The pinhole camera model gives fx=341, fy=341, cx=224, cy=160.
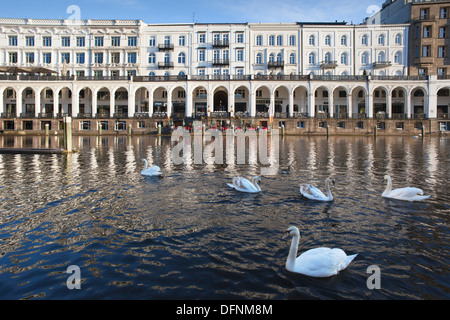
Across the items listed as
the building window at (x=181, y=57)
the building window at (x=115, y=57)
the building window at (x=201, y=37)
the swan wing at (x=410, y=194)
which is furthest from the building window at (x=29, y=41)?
the swan wing at (x=410, y=194)

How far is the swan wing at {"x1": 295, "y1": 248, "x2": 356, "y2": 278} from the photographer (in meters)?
5.71

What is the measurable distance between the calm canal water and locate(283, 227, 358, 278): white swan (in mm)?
131

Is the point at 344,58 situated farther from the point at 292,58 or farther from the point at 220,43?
the point at 220,43

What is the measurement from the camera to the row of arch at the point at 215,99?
198 feet

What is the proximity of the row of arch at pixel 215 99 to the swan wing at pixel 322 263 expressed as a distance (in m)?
54.2

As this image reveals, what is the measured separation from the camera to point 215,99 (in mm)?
66375

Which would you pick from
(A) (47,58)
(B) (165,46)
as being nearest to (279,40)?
(B) (165,46)

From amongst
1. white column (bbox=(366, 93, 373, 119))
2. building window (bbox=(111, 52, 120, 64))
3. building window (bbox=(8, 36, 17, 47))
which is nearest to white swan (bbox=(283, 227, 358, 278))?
white column (bbox=(366, 93, 373, 119))

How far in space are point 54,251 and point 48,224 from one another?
188cm

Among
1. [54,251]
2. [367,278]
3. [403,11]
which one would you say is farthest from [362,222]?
[403,11]

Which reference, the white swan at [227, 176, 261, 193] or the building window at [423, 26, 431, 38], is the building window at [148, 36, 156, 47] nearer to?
the building window at [423, 26, 431, 38]

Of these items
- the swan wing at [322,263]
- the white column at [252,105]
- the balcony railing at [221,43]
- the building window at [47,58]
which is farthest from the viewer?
the building window at [47,58]

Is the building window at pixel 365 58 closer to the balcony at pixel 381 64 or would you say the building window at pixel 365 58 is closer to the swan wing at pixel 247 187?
the balcony at pixel 381 64

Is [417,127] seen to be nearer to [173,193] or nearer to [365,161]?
[365,161]
